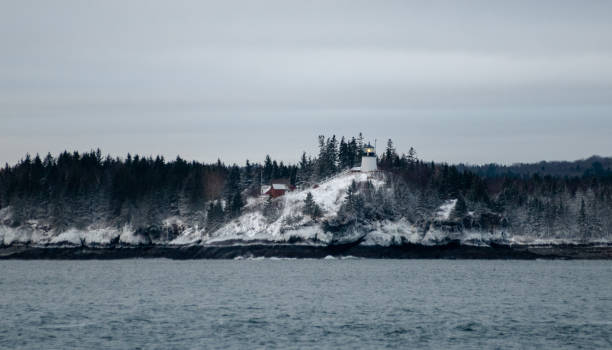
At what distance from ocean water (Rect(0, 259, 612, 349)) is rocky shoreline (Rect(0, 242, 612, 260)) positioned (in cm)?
4881

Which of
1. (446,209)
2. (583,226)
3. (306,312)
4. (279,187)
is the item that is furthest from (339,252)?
(306,312)

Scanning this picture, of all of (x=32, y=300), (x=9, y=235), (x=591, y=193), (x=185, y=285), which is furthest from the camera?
(x=591, y=193)

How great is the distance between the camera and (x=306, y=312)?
56.3 meters

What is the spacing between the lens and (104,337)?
44594 mm

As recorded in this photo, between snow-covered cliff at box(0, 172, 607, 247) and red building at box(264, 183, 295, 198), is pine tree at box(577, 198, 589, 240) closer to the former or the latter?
snow-covered cliff at box(0, 172, 607, 247)

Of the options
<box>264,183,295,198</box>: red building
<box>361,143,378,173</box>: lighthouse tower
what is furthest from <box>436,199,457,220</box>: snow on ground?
<box>264,183,295,198</box>: red building

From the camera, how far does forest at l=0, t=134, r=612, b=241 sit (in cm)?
14862

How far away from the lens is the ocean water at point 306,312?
144 feet

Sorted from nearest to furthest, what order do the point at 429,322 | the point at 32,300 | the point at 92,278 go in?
the point at 429,322 → the point at 32,300 → the point at 92,278

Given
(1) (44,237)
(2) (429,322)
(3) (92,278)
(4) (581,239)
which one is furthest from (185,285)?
(4) (581,239)

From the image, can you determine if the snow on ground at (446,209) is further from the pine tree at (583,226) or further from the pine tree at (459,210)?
the pine tree at (583,226)

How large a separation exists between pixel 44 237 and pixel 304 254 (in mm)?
56186

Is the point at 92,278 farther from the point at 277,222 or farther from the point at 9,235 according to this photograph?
the point at 9,235

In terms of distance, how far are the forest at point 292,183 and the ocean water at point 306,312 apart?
183ft
